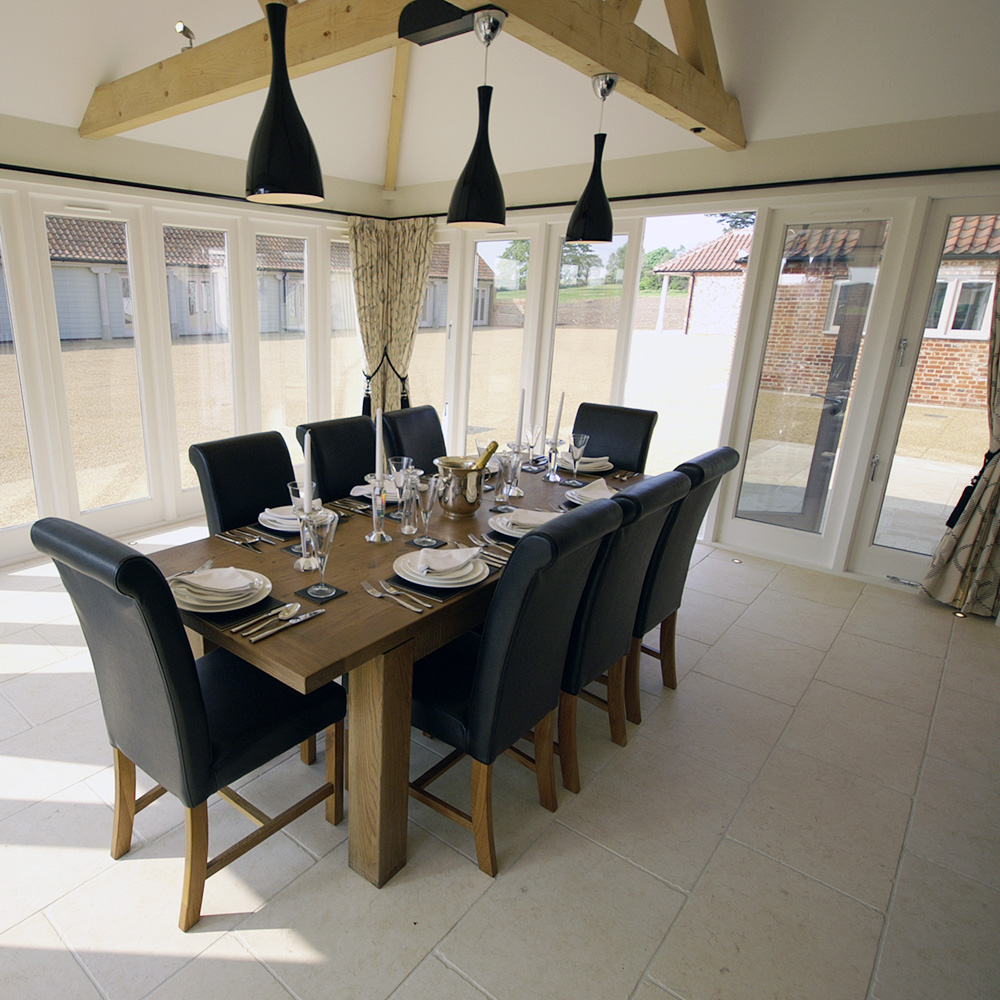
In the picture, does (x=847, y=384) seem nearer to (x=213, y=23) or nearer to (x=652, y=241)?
(x=652, y=241)

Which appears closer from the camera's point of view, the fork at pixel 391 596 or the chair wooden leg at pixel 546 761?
the fork at pixel 391 596

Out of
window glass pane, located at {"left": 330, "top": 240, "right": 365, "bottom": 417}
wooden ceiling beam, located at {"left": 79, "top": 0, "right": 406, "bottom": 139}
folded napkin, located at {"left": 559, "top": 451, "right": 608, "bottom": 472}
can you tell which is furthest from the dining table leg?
→ window glass pane, located at {"left": 330, "top": 240, "right": 365, "bottom": 417}

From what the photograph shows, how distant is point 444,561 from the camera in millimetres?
1905

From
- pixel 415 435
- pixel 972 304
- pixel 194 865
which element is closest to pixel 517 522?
pixel 415 435

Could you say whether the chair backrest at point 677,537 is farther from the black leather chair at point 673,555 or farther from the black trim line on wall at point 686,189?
the black trim line on wall at point 686,189

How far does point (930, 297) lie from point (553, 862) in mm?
3467

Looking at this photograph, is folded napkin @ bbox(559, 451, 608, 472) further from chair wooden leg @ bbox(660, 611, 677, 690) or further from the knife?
the knife

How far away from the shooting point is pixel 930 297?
351 cm

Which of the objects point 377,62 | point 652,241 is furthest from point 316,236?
point 652,241

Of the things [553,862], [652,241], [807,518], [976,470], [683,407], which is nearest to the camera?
[553,862]

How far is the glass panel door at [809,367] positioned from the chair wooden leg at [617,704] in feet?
7.59

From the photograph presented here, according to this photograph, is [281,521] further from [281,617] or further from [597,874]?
[597,874]

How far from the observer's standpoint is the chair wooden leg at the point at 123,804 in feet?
5.63

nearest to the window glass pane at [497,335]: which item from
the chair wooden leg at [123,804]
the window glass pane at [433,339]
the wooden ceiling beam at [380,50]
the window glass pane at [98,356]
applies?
the window glass pane at [433,339]
